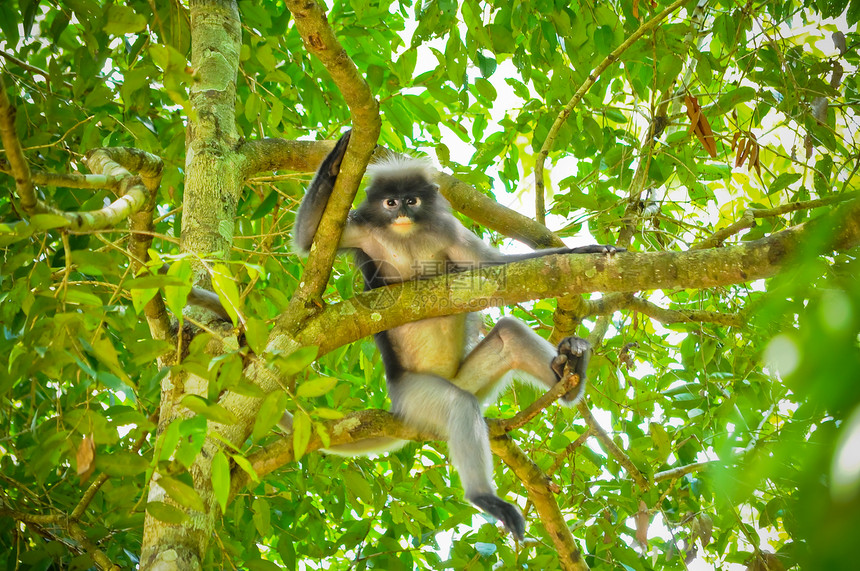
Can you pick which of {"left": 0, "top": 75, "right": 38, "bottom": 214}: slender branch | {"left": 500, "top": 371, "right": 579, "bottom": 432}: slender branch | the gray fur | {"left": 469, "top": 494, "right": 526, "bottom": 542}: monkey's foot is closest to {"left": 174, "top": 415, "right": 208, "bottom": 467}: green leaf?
{"left": 0, "top": 75, "right": 38, "bottom": 214}: slender branch

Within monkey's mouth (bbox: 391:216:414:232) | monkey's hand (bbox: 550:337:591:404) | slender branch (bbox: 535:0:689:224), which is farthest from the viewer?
monkey's mouth (bbox: 391:216:414:232)

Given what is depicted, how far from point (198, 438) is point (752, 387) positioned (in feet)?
9.31

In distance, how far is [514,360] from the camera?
139 inches

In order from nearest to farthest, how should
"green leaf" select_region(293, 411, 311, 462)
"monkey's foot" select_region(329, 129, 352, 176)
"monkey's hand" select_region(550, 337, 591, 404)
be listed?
"green leaf" select_region(293, 411, 311, 462)
"monkey's foot" select_region(329, 129, 352, 176)
"monkey's hand" select_region(550, 337, 591, 404)

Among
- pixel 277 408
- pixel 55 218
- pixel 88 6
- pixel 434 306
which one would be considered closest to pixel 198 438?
pixel 277 408

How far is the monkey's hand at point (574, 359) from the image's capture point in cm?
325

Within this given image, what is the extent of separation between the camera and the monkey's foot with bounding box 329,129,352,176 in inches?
101

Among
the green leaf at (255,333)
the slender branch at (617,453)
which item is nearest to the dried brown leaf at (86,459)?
the green leaf at (255,333)

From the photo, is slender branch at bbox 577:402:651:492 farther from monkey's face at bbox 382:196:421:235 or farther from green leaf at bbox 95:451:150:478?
green leaf at bbox 95:451:150:478

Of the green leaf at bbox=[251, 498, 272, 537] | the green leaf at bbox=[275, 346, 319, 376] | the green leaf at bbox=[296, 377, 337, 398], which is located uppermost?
the green leaf at bbox=[251, 498, 272, 537]

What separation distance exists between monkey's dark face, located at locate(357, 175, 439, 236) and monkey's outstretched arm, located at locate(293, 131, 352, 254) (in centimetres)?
64

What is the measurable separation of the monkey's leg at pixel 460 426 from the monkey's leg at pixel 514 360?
1.02ft

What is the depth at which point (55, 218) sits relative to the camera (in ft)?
4.10

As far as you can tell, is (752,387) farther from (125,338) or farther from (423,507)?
(125,338)
